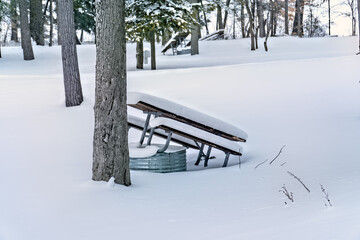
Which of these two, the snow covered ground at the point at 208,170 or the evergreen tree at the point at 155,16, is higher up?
the evergreen tree at the point at 155,16

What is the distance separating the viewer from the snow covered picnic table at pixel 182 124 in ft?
21.9

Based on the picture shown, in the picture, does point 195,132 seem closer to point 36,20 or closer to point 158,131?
point 158,131

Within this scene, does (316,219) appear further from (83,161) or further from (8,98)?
(8,98)

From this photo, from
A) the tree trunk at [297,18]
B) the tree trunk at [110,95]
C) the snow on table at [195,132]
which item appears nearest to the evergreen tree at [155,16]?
the snow on table at [195,132]

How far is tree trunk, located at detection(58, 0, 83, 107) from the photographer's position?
38.4 ft

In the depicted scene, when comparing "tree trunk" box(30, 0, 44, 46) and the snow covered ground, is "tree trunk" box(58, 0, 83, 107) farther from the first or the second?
"tree trunk" box(30, 0, 44, 46)

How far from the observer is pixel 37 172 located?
6766 millimetres

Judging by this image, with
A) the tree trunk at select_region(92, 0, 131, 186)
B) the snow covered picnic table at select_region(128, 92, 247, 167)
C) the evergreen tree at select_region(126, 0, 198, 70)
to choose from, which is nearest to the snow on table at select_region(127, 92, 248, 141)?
the snow covered picnic table at select_region(128, 92, 247, 167)

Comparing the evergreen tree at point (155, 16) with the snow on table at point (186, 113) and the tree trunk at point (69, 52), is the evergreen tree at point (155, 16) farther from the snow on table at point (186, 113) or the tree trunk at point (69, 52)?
the snow on table at point (186, 113)

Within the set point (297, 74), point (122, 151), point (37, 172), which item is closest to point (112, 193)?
point (122, 151)

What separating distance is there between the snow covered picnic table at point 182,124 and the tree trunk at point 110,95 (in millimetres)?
523

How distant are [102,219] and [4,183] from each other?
77.3 inches

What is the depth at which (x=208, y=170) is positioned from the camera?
23.6 ft

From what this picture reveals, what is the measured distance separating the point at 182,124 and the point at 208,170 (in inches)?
33.1
